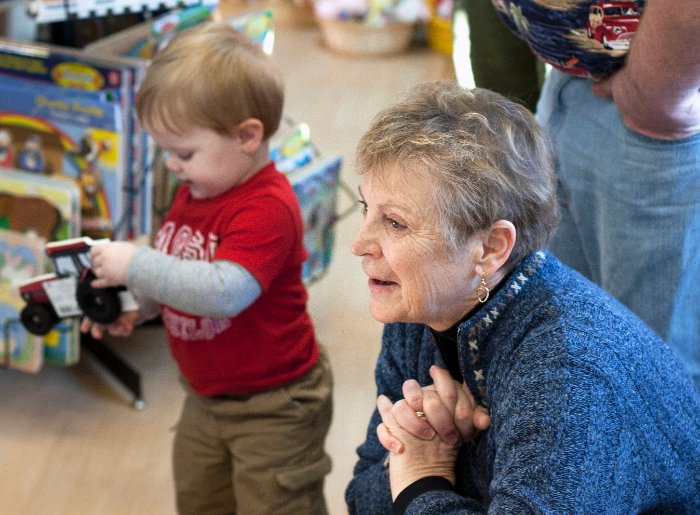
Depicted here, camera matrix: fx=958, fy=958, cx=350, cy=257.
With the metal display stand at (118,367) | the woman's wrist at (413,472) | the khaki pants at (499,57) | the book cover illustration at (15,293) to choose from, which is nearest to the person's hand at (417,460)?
the woman's wrist at (413,472)

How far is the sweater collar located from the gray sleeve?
1.51 feet

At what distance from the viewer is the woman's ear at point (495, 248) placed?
3.56 ft

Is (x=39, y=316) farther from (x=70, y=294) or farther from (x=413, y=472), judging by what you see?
(x=413, y=472)

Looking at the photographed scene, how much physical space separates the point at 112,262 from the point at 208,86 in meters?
0.32

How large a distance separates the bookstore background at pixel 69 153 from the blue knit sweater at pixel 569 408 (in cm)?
121

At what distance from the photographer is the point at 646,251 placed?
55.0 inches

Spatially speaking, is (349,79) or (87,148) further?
(349,79)

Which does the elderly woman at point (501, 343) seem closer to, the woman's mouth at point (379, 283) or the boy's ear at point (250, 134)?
the woman's mouth at point (379, 283)

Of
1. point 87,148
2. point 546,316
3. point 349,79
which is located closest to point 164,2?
point 87,148

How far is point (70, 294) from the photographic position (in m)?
1.68

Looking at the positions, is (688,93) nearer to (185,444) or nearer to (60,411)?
(185,444)

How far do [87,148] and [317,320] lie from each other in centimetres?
99

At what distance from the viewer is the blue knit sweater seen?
97 centimetres

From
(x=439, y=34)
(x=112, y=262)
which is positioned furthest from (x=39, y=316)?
(x=439, y=34)
